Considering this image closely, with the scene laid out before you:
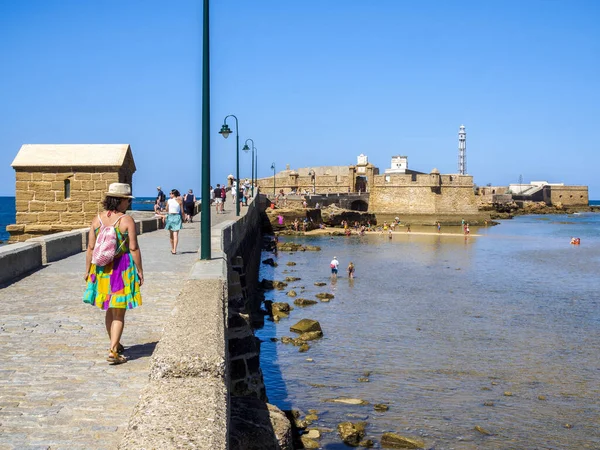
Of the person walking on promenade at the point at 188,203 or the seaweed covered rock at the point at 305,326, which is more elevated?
the person walking on promenade at the point at 188,203

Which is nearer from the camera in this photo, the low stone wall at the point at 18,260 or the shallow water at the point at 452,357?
the low stone wall at the point at 18,260

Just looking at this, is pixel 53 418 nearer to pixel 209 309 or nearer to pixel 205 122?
pixel 209 309

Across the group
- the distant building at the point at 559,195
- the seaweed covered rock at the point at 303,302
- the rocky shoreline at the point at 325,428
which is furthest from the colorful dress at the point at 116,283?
the distant building at the point at 559,195

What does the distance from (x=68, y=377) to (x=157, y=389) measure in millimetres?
1664

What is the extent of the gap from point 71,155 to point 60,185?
81cm

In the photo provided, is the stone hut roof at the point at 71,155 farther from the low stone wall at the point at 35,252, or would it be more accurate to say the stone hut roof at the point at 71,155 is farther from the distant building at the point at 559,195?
the distant building at the point at 559,195

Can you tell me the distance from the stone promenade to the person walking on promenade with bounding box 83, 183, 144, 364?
0.35 m

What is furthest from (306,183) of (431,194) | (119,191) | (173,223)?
(119,191)

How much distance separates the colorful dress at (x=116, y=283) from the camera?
543cm

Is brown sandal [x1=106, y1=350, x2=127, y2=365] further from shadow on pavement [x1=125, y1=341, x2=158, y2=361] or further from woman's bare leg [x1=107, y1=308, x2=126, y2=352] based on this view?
shadow on pavement [x1=125, y1=341, x2=158, y2=361]

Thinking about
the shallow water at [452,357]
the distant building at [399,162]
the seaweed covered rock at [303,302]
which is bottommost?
the shallow water at [452,357]

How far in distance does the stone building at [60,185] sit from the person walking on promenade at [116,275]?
1085cm

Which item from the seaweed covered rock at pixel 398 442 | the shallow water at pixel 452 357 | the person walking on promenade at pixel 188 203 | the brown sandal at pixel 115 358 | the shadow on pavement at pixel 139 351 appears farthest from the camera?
the person walking on promenade at pixel 188 203

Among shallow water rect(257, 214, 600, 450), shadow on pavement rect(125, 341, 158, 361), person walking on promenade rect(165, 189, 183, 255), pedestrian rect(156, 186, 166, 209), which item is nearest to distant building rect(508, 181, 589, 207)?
shallow water rect(257, 214, 600, 450)
